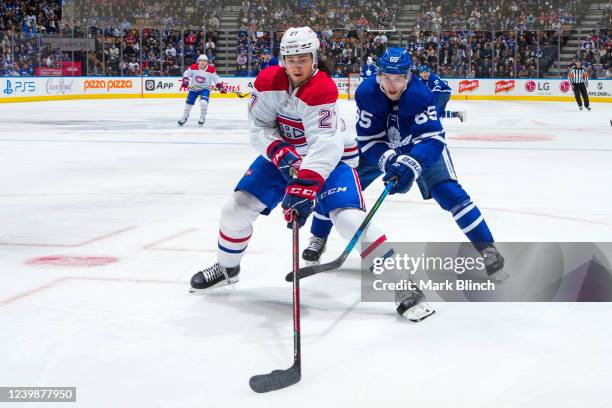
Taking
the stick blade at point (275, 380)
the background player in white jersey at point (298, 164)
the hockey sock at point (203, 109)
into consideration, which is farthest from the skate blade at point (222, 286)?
the hockey sock at point (203, 109)

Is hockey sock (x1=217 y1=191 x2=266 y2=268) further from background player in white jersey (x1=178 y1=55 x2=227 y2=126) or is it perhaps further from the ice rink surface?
background player in white jersey (x1=178 y1=55 x2=227 y2=126)

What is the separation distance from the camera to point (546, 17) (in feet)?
76.8

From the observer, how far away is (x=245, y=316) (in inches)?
124

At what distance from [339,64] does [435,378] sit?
2238 centimetres

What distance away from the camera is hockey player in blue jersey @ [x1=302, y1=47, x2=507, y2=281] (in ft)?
11.5

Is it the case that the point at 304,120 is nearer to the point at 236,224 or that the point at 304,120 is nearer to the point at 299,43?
the point at 299,43

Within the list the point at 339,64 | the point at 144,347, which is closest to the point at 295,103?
the point at 144,347

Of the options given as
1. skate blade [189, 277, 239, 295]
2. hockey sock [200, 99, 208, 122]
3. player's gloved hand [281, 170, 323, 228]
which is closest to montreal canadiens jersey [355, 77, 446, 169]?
player's gloved hand [281, 170, 323, 228]

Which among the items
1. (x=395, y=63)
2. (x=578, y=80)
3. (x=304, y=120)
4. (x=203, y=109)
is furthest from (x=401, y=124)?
(x=578, y=80)

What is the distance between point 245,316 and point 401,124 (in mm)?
1185

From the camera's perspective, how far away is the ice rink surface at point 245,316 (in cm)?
237

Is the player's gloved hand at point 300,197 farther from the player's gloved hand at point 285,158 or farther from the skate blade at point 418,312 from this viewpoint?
the skate blade at point 418,312

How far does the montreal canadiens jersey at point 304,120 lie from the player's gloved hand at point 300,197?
0.22 feet

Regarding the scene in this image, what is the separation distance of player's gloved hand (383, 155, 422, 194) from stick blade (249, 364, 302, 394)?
49.1 inches
